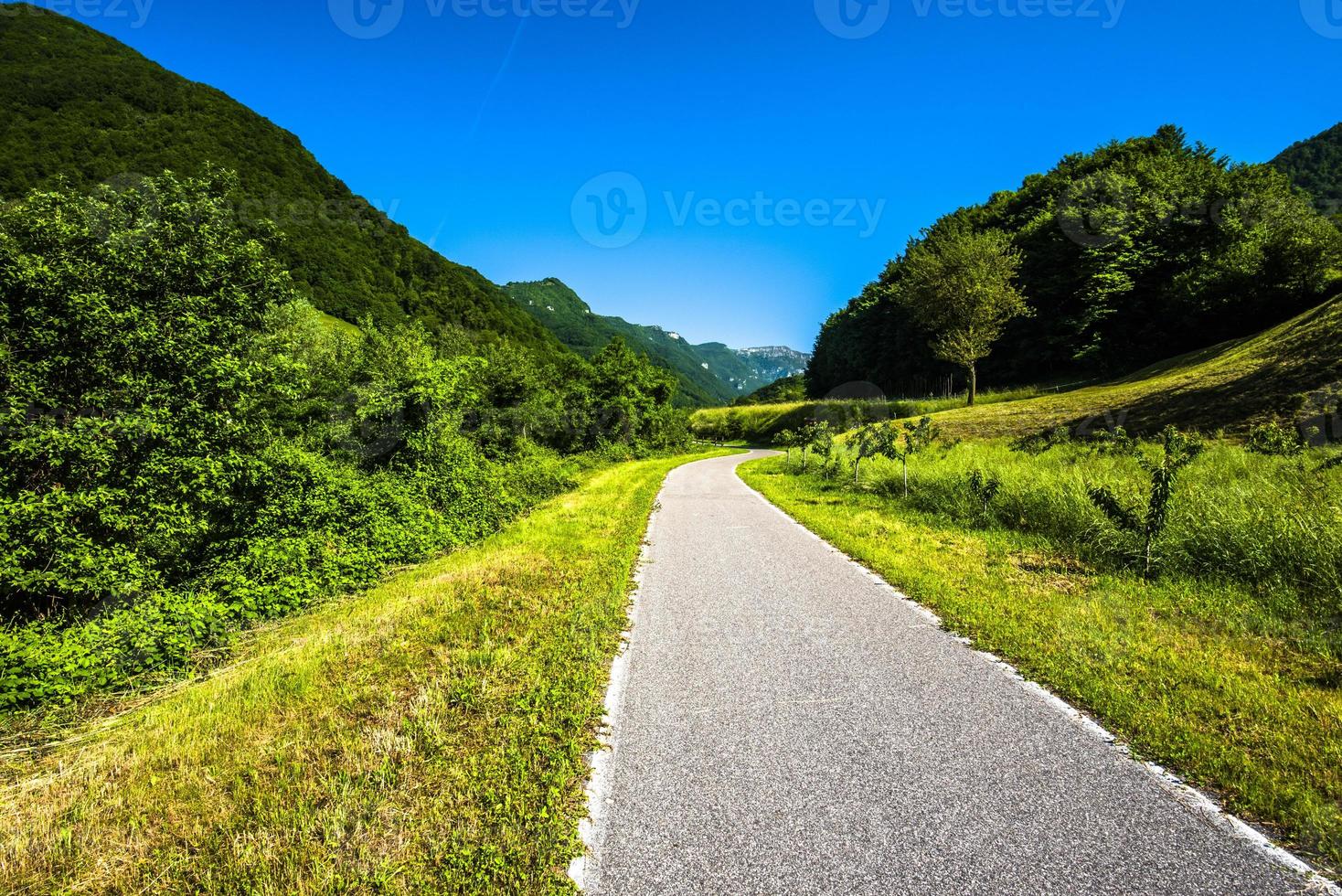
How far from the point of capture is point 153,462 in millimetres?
7461

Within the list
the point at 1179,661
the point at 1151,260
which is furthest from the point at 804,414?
the point at 1179,661

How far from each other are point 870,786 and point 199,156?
91430mm

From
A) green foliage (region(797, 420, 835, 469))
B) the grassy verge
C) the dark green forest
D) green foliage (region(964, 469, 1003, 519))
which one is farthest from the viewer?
the dark green forest

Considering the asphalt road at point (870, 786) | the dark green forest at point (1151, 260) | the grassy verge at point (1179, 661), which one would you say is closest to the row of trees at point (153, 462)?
the asphalt road at point (870, 786)

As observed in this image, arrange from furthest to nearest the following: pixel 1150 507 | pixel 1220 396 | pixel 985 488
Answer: pixel 1220 396, pixel 985 488, pixel 1150 507

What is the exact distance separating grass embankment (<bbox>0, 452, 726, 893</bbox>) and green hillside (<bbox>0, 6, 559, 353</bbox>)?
6078 centimetres

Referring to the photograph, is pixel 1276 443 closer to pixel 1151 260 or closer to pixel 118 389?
pixel 118 389

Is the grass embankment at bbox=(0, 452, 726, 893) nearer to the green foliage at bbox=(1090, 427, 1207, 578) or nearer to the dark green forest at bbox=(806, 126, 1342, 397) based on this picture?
the green foliage at bbox=(1090, 427, 1207, 578)

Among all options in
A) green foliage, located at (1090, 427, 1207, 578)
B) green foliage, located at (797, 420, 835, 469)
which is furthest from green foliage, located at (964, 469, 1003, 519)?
green foliage, located at (797, 420, 835, 469)

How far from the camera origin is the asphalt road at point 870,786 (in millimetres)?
2279

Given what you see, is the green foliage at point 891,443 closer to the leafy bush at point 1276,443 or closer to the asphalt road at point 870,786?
the leafy bush at point 1276,443

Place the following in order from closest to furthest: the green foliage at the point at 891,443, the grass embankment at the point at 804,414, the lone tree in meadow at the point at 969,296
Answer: the green foliage at the point at 891,443
the lone tree in meadow at the point at 969,296
the grass embankment at the point at 804,414

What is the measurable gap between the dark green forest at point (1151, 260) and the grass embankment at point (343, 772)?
46.8m

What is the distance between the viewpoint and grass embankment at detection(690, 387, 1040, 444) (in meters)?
39.3
